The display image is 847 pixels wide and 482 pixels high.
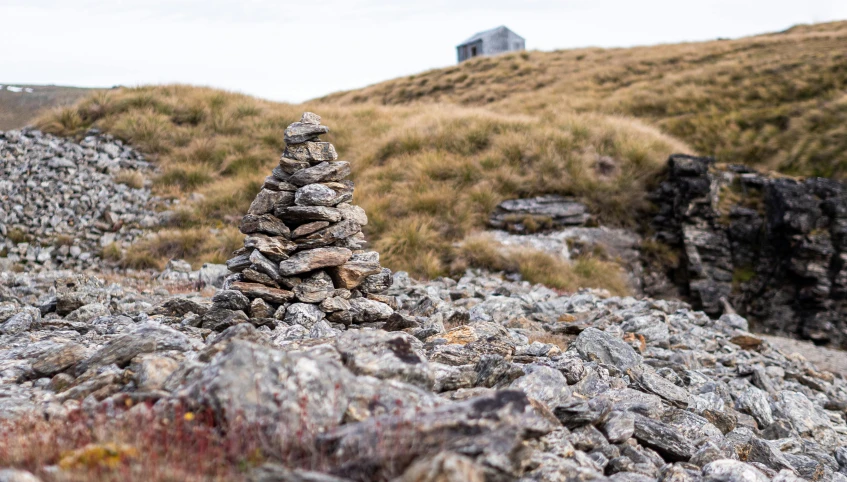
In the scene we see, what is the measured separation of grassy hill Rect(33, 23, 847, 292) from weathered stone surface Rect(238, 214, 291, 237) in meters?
5.81

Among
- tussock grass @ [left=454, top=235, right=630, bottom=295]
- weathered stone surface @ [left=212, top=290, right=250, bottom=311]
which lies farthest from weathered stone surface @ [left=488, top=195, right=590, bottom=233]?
weathered stone surface @ [left=212, top=290, right=250, bottom=311]

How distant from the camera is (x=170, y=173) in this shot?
54.0 ft

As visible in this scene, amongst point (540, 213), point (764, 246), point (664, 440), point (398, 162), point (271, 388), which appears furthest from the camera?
point (398, 162)

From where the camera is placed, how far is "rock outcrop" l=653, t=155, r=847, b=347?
45.6ft

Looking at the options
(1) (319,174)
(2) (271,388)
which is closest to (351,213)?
(1) (319,174)

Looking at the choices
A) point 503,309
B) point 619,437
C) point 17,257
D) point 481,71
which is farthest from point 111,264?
point 481,71

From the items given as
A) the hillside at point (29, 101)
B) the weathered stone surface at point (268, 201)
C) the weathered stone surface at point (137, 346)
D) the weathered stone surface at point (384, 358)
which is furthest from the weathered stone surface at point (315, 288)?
the hillside at point (29, 101)

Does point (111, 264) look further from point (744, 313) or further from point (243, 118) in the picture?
point (744, 313)

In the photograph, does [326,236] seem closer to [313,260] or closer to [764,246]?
[313,260]

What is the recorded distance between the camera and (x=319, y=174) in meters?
6.38

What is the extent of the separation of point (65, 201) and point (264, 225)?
1065cm

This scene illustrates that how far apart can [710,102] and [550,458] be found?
29036 mm

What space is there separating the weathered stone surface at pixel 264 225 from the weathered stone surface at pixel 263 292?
616mm

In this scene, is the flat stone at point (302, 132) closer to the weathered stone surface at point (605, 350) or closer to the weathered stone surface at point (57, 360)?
the weathered stone surface at point (57, 360)
